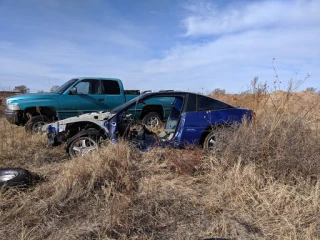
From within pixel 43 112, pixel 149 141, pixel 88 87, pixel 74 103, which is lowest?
pixel 149 141

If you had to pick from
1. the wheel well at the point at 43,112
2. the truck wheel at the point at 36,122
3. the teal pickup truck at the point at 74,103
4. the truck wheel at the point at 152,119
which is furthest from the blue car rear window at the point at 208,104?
the truck wheel at the point at 36,122

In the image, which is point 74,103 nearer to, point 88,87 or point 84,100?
point 84,100

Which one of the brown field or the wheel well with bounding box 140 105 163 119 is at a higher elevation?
the wheel well with bounding box 140 105 163 119

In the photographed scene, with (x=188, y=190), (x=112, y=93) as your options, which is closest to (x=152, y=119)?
(x=112, y=93)

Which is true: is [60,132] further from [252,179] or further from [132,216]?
[252,179]

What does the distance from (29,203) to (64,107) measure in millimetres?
5059

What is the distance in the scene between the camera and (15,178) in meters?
3.39

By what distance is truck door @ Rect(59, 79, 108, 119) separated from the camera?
25.0 feet

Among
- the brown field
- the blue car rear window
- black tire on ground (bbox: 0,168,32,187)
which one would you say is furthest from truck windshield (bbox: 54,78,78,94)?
the blue car rear window

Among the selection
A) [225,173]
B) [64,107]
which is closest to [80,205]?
[225,173]

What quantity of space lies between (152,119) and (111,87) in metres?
1.85

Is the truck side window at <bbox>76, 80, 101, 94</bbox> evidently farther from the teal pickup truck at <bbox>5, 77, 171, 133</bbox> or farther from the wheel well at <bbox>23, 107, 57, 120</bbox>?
the wheel well at <bbox>23, 107, 57, 120</bbox>

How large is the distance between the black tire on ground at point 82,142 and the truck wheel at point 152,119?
3888mm

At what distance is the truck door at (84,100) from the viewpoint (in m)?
7.63
